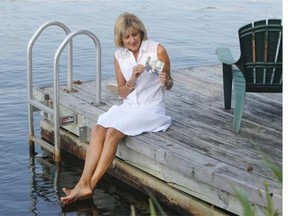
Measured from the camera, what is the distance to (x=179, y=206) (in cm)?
530

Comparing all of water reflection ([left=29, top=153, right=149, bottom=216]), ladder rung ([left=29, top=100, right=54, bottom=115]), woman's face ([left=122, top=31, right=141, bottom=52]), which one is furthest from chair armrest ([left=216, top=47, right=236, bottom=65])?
ladder rung ([left=29, top=100, right=54, bottom=115])

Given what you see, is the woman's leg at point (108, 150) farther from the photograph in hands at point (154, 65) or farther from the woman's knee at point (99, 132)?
the photograph in hands at point (154, 65)

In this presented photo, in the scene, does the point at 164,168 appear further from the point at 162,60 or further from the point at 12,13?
the point at 12,13

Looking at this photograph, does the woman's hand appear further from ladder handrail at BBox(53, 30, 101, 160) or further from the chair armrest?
ladder handrail at BBox(53, 30, 101, 160)

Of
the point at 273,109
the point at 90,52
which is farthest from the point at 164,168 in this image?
the point at 90,52

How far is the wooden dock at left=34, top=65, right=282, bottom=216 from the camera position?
15.8 ft

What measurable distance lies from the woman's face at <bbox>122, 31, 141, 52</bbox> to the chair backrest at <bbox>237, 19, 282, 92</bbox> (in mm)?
857

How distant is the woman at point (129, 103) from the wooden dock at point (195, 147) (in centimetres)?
16

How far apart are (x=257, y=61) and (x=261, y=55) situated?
0.06 metres

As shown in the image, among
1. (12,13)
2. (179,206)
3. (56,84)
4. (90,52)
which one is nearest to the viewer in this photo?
(179,206)

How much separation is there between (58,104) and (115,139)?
112 cm

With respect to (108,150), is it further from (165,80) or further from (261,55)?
(261,55)

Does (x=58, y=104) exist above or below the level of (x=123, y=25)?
below

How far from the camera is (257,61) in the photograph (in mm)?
5570
